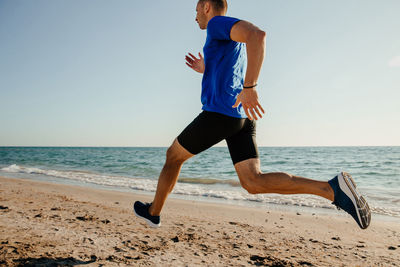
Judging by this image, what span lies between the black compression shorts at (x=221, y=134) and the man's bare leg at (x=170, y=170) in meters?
0.08

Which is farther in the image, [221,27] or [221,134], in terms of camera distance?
[221,134]

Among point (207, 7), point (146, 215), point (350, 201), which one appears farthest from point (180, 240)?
point (207, 7)

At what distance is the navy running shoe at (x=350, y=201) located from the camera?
78.2 inches

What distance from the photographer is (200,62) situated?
2883 mm

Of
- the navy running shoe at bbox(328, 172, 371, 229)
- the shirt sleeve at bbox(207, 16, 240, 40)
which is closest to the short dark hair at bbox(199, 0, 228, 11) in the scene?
the shirt sleeve at bbox(207, 16, 240, 40)

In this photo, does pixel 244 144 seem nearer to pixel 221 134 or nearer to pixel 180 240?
pixel 221 134

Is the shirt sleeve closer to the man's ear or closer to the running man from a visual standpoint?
the running man

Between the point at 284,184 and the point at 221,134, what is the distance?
0.59m

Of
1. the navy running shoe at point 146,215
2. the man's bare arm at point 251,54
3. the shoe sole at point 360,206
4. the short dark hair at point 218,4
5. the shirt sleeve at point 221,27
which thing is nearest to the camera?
the man's bare arm at point 251,54

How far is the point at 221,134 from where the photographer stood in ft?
6.84

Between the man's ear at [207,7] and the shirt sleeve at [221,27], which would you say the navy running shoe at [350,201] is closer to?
the shirt sleeve at [221,27]

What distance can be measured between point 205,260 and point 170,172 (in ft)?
2.48

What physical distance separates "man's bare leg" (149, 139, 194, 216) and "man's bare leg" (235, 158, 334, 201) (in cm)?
53

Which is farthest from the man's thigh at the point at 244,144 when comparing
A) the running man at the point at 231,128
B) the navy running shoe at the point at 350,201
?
the navy running shoe at the point at 350,201
